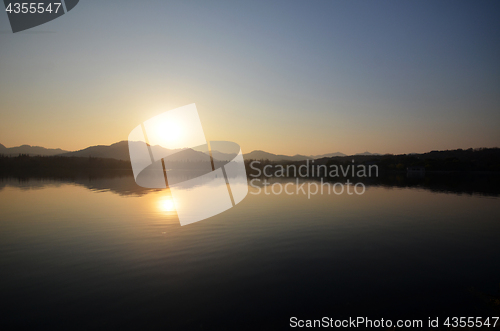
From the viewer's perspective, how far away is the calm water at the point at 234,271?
22.8ft

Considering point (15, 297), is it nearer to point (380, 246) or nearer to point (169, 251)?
point (169, 251)

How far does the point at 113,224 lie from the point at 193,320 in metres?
12.8

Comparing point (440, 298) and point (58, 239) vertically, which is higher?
point (58, 239)

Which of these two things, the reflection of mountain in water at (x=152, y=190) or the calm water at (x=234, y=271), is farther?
the reflection of mountain in water at (x=152, y=190)

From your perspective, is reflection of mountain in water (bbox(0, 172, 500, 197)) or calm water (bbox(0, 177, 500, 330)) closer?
calm water (bbox(0, 177, 500, 330))

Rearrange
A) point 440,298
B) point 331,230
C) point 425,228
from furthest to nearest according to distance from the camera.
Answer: point 425,228
point 331,230
point 440,298

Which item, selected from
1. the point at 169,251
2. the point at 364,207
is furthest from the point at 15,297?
the point at 364,207

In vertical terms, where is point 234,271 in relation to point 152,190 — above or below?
above

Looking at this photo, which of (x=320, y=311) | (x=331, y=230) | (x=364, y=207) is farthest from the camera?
(x=364, y=207)

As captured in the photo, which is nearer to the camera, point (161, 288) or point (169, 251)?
point (161, 288)

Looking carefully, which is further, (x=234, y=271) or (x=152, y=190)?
(x=152, y=190)

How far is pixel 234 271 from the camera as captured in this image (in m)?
9.53

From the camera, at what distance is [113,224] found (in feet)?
54.6

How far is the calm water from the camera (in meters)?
6.96
